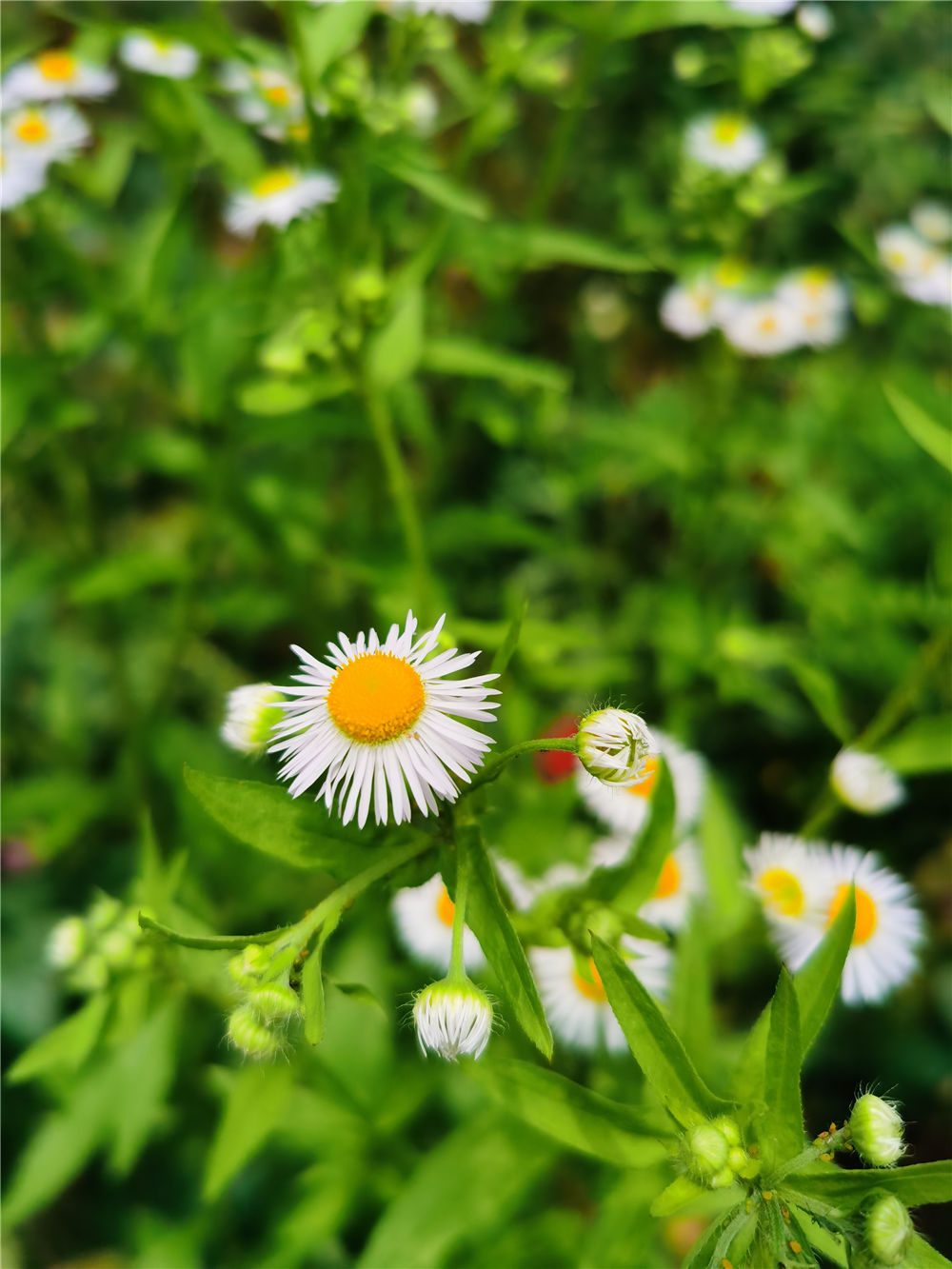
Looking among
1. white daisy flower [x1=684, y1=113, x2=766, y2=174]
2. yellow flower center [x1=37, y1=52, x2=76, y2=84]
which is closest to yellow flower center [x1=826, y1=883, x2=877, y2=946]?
white daisy flower [x1=684, y1=113, x2=766, y2=174]

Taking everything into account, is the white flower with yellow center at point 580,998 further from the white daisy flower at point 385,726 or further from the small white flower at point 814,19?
the small white flower at point 814,19

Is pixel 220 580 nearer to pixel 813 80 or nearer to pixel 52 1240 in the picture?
pixel 52 1240

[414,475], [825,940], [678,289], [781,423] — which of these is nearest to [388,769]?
[825,940]

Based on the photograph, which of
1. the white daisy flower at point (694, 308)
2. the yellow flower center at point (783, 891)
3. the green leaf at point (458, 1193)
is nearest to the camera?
the green leaf at point (458, 1193)

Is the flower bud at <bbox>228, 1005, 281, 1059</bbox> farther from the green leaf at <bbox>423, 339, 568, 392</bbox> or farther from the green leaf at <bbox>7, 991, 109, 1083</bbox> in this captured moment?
the green leaf at <bbox>423, 339, 568, 392</bbox>

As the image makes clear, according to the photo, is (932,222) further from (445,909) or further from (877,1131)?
(877,1131)

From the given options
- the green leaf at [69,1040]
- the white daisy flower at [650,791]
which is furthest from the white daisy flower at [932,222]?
the green leaf at [69,1040]
